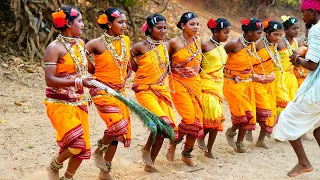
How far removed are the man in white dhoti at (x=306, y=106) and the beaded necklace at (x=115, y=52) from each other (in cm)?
195

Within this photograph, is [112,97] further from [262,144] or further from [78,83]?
[262,144]

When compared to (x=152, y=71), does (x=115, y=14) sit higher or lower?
higher

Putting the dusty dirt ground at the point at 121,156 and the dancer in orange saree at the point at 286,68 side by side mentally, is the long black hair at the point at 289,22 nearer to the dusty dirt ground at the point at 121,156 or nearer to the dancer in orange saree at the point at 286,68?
the dancer in orange saree at the point at 286,68

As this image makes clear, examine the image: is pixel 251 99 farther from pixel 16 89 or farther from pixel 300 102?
pixel 16 89

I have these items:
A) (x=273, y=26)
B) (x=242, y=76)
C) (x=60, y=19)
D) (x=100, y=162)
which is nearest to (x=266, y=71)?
(x=242, y=76)

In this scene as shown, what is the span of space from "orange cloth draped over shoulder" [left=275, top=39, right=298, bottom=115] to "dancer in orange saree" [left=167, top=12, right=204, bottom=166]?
6.97ft

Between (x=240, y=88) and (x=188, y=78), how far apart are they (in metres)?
1.18

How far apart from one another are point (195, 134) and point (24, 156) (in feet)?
7.52

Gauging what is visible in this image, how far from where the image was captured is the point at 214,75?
6.76 metres

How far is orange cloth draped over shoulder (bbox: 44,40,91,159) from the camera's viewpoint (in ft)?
15.9

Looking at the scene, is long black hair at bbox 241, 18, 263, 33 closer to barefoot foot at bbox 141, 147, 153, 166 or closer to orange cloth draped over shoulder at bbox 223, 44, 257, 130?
orange cloth draped over shoulder at bbox 223, 44, 257, 130

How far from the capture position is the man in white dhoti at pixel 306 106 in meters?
5.32

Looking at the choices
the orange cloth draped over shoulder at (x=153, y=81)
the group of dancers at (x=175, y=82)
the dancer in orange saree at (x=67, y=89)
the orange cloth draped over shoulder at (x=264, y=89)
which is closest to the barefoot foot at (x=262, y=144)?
the group of dancers at (x=175, y=82)

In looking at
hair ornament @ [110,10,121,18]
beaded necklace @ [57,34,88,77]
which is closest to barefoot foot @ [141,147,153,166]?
beaded necklace @ [57,34,88,77]
